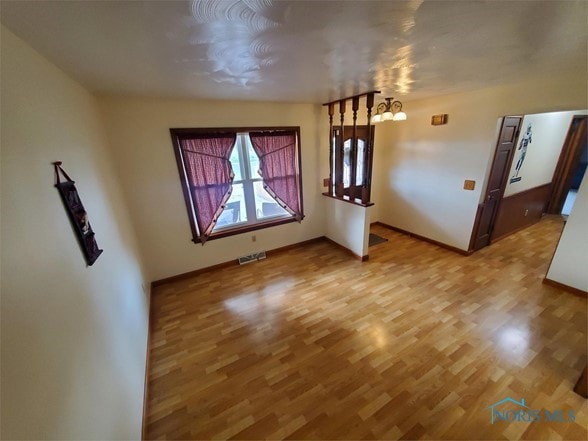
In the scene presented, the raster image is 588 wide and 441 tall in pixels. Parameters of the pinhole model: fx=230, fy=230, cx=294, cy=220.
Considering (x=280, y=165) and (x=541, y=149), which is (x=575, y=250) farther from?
(x=280, y=165)

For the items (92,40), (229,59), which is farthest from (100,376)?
(229,59)

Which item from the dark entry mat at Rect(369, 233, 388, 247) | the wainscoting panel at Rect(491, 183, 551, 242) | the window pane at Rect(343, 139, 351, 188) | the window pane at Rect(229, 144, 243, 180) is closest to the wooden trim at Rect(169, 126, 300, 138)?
the window pane at Rect(229, 144, 243, 180)

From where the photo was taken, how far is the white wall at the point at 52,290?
712 millimetres

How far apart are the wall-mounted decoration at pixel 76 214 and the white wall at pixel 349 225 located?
2820 mm

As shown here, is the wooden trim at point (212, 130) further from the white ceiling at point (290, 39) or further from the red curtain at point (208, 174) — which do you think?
the white ceiling at point (290, 39)

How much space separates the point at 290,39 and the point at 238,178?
7.36 feet

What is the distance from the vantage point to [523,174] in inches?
146

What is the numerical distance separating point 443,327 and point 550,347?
79cm

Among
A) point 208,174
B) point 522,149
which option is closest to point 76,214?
point 208,174

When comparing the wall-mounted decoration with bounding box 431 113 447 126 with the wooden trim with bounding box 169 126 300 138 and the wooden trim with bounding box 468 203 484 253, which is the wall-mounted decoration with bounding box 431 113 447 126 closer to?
the wooden trim with bounding box 468 203 484 253

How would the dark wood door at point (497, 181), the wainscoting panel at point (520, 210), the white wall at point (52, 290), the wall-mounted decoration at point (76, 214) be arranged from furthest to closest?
the wainscoting panel at point (520, 210)
the dark wood door at point (497, 181)
the wall-mounted decoration at point (76, 214)
the white wall at point (52, 290)

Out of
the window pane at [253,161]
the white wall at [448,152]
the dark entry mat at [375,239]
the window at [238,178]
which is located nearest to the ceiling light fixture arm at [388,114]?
the white wall at [448,152]

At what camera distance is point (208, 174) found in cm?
295

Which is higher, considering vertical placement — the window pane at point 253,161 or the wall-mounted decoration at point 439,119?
the wall-mounted decoration at point 439,119
